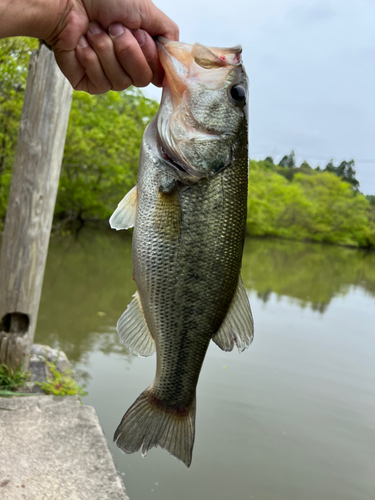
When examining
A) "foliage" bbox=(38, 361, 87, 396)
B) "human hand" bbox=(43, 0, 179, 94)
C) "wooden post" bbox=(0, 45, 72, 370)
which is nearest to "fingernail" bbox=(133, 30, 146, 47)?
"human hand" bbox=(43, 0, 179, 94)

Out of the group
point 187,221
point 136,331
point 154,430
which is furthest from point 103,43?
point 154,430

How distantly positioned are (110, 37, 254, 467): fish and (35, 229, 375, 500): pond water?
2.62 m

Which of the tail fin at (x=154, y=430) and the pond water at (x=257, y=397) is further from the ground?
the tail fin at (x=154, y=430)

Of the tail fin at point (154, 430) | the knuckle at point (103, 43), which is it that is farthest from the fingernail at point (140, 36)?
the tail fin at point (154, 430)

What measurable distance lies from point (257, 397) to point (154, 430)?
456 centimetres

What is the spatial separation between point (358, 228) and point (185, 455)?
51085 millimetres

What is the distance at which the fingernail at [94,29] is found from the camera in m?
1.60

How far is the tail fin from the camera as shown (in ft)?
4.92

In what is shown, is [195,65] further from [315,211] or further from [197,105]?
[315,211]

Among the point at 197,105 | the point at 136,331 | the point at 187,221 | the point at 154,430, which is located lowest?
the point at 154,430

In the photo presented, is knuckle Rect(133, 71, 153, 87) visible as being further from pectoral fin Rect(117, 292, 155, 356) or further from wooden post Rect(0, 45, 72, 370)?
wooden post Rect(0, 45, 72, 370)

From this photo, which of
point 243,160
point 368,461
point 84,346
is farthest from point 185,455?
point 84,346

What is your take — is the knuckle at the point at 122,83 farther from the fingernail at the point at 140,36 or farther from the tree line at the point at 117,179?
the tree line at the point at 117,179

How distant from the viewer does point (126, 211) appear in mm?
1535
